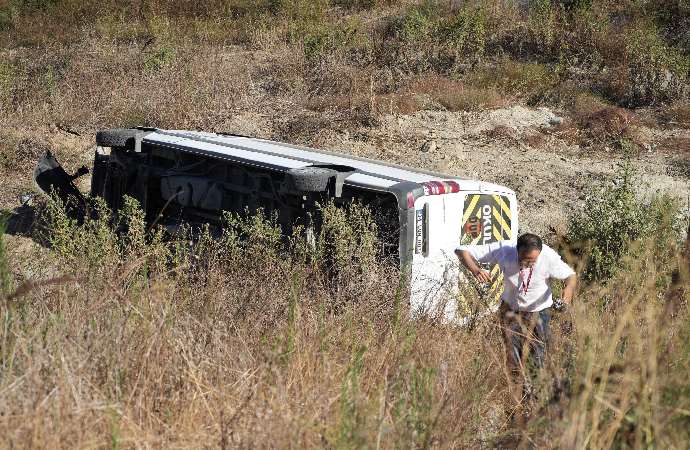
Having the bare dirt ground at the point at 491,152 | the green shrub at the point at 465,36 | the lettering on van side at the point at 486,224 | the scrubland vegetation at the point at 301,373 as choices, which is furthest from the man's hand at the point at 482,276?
the green shrub at the point at 465,36

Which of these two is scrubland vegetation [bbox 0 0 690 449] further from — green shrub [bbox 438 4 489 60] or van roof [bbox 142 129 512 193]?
green shrub [bbox 438 4 489 60]

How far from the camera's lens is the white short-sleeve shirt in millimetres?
6168

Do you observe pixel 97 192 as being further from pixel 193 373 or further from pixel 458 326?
pixel 193 373

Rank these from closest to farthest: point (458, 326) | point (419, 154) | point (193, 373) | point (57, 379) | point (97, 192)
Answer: point (57, 379) < point (193, 373) < point (458, 326) < point (97, 192) < point (419, 154)

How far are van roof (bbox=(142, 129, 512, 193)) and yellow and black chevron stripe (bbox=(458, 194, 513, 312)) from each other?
11cm

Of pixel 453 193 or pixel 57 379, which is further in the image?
pixel 453 193

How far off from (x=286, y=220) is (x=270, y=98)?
315 inches

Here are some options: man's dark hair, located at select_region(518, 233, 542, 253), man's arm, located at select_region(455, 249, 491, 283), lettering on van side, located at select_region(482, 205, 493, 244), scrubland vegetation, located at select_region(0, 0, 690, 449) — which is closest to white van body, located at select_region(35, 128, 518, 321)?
lettering on van side, located at select_region(482, 205, 493, 244)

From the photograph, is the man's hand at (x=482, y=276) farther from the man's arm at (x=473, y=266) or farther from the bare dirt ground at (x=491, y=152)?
the bare dirt ground at (x=491, y=152)

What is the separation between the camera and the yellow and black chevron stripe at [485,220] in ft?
24.6

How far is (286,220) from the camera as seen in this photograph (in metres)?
8.53

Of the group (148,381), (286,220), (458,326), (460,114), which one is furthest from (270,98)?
(148,381)

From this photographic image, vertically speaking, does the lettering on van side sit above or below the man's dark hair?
below

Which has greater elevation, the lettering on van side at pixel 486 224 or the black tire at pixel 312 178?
the black tire at pixel 312 178
